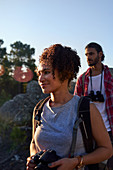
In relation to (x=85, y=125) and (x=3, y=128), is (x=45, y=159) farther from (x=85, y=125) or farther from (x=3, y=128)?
(x=3, y=128)

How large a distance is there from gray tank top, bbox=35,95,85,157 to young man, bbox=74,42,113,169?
5.15ft

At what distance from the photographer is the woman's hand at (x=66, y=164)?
139 cm

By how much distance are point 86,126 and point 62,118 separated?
214 millimetres

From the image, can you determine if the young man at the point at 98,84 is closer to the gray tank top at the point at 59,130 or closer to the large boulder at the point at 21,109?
the gray tank top at the point at 59,130

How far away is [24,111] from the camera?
28.1ft

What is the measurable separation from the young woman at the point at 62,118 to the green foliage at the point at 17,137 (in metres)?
5.30

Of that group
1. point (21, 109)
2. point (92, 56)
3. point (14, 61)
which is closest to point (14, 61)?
point (14, 61)

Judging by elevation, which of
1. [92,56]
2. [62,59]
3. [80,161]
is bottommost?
[80,161]

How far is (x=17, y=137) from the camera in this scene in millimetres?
7062

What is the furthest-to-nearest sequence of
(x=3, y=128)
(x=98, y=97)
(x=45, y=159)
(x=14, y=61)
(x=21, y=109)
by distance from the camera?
1. (x=14, y=61)
2. (x=21, y=109)
3. (x=3, y=128)
4. (x=98, y=97)
5. (x=45, y=159)

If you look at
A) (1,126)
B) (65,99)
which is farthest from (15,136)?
(65,99)

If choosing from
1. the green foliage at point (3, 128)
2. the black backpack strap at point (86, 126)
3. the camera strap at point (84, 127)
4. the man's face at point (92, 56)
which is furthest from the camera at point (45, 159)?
the green foliage at point (3, 128)

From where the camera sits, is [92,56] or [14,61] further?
[14,61]

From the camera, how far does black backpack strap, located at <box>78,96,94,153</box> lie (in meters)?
1.50
